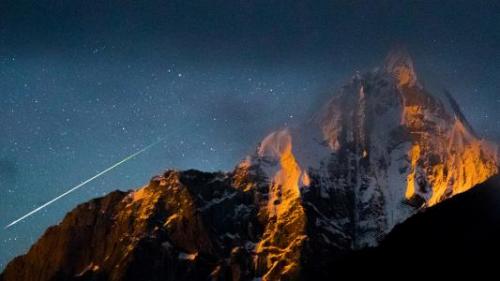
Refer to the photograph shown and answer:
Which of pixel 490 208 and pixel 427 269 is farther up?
pixel 490 208

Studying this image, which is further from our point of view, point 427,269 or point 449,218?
point 449,218

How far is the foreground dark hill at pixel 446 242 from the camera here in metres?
106

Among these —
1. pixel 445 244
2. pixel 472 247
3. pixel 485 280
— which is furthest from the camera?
pixel 445 244

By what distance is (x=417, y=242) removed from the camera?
416 feet

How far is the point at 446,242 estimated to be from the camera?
119m

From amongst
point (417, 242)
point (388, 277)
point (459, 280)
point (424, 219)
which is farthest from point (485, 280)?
point (424, 219)

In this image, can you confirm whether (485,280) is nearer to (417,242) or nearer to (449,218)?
(417,242)

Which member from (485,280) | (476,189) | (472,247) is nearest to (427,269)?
(472,247)

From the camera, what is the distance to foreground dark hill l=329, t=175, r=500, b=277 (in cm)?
10619

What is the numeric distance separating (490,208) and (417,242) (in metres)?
13.7

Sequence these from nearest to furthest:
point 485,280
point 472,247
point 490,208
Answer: point 485,280 → point 472,247 → point 490,208

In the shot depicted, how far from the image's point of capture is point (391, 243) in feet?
444

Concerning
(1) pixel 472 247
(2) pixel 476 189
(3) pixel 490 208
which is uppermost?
Result: (2) pixel 476 189

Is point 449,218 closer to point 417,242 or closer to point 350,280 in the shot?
point 417,242
